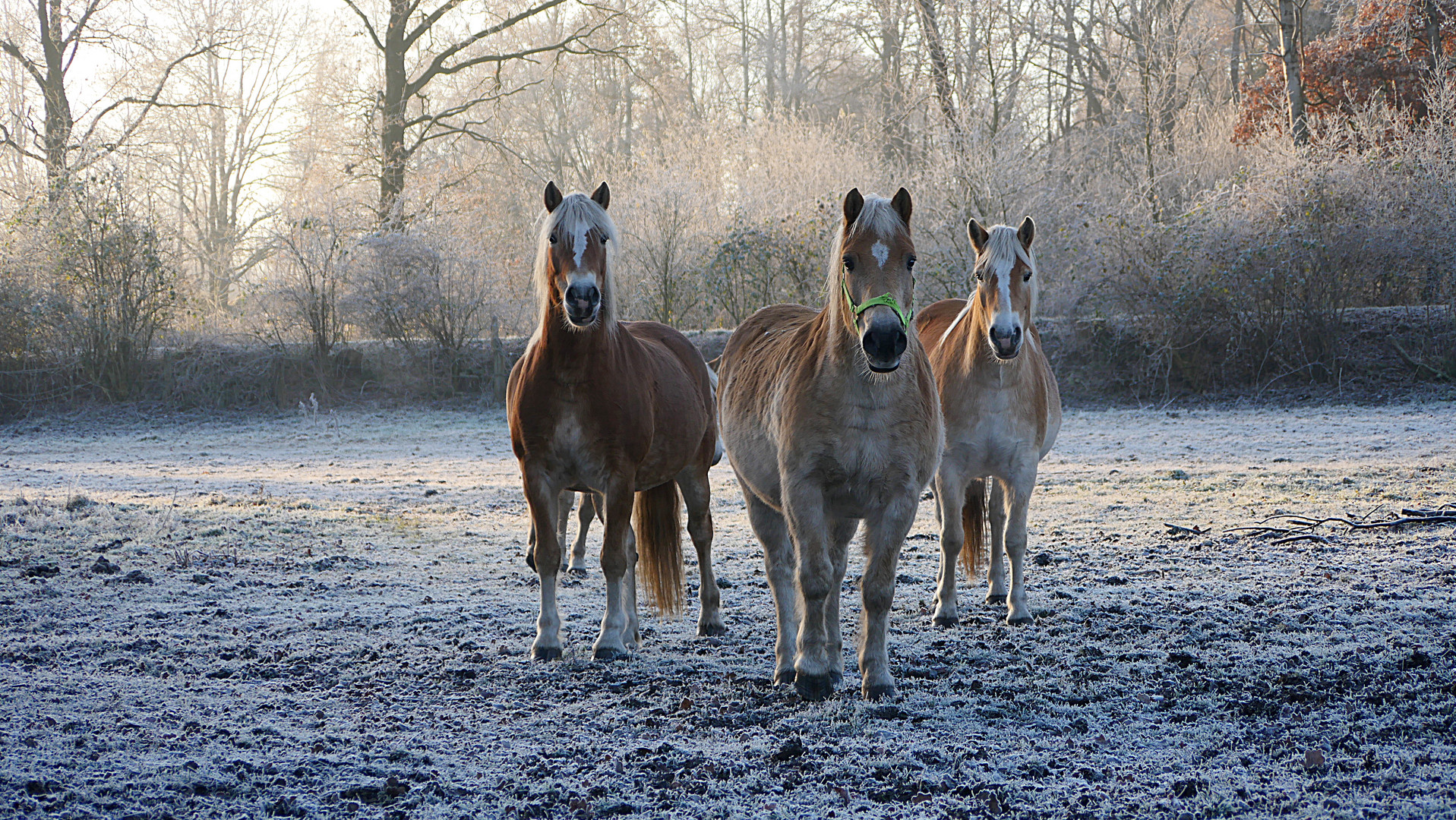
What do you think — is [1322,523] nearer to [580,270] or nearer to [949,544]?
[949,544]

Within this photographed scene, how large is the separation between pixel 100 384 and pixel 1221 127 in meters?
22.9

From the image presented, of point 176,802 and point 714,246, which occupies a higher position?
point 714,246

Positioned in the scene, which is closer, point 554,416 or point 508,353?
point 554,416

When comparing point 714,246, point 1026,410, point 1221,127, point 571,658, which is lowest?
point 571,658

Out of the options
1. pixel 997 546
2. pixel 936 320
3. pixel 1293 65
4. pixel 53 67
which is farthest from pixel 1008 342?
pixel 53 67

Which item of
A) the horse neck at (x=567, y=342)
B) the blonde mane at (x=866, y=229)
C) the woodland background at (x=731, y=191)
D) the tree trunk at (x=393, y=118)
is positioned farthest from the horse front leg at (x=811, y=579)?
the tree trunk at (x=393, y=118)

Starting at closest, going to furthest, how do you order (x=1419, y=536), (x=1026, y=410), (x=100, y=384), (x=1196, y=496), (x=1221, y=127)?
(x=1026, y=410), (x=1419, y=536), (x=1196, y=496), (x=100, y=384), (x=1221, y=127)

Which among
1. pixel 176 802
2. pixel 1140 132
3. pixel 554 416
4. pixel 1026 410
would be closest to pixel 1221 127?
pixel 1140 132

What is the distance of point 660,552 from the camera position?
Answer: 532 cm

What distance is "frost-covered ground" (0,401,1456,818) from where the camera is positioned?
302 centimetres

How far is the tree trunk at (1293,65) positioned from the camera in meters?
18.4

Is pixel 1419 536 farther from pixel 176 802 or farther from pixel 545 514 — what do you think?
pixel 176 802

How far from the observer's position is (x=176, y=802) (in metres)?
2.92

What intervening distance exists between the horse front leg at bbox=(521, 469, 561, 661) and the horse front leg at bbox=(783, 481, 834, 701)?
3.94 ft
